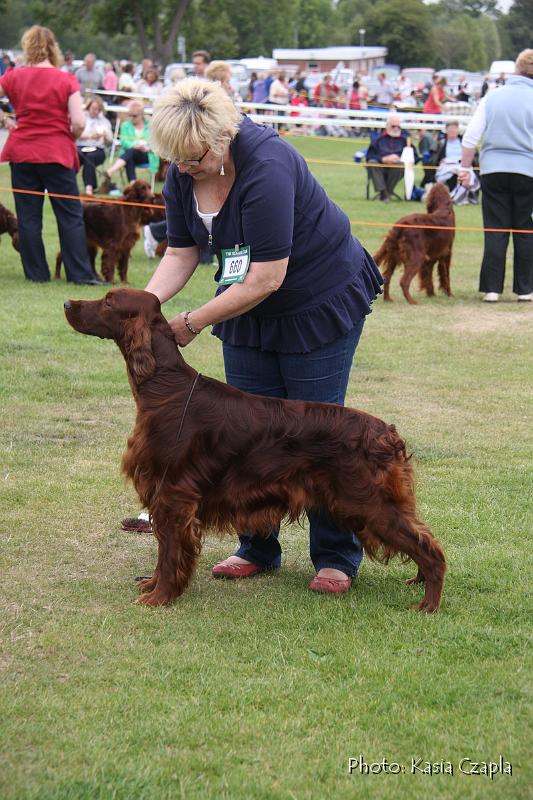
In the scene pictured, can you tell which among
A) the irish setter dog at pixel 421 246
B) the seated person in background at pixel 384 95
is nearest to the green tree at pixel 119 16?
the seated person in background at pixel 384 95

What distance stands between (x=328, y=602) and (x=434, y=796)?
4.43 ft

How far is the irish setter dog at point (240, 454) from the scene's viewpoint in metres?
3.82

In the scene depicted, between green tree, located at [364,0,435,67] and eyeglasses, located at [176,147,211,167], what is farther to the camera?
green tree, located at [364,0,435,67]

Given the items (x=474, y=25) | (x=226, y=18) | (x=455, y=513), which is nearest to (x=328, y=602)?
(x=455, y=513)

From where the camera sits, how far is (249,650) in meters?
3.57

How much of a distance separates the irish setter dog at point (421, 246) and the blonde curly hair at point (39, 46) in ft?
12.2

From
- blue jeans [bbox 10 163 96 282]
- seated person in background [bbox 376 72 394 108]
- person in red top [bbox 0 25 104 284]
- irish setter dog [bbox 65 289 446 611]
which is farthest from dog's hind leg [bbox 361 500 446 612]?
seated person in background [bbox 376 72 394 108]

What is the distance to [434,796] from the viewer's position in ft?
8.89

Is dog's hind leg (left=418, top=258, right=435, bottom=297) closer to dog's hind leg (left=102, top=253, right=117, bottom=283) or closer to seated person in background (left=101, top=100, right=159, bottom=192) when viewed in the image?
dog's hind leg (left=102, top=253, right=117, bottom=283)

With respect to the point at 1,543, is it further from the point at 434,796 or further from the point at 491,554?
the point at 434,796

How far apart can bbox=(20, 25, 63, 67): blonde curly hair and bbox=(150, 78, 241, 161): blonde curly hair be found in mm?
6535

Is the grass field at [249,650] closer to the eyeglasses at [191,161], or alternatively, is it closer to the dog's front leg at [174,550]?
the dog's front leg at [174,550]

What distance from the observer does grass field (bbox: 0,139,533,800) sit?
2811 mm

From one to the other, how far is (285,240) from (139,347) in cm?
65
